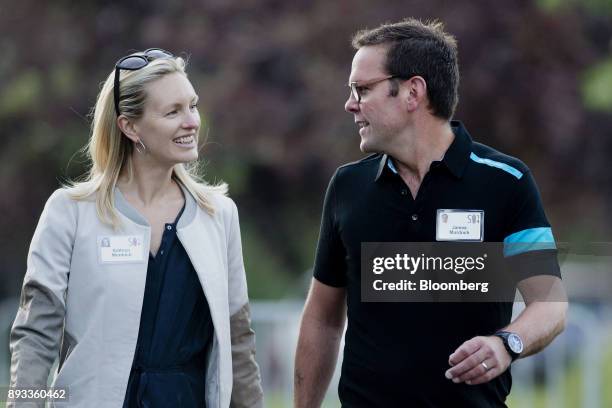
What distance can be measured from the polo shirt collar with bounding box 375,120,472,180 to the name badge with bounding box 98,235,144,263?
0.94m

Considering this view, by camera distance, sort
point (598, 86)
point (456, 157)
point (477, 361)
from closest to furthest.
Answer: point (477, 361) → point (456, 157) → point (598, 86)

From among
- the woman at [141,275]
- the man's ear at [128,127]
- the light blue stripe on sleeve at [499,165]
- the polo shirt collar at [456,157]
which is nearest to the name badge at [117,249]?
the woman at [141,275]

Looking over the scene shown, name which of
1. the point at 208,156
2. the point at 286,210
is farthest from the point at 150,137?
the point at 286,210

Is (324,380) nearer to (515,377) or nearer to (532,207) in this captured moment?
(532,207)

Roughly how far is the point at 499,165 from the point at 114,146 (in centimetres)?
139

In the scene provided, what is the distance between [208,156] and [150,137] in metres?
10.9

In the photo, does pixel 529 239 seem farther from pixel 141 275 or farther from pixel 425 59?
pixel 141 275

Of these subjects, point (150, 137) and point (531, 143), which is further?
point (531, 143)

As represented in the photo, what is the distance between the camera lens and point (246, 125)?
1511cm

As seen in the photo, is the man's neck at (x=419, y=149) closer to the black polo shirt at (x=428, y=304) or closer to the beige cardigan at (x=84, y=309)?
the black polo shirt at (x=428, y=304)

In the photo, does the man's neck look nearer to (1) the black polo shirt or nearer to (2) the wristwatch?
(1) the black polo shirt

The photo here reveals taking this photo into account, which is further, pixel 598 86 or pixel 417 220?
pixel 598 86

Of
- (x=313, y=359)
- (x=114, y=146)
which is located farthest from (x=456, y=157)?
(x=114, y=146)

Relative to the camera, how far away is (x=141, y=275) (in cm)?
426
